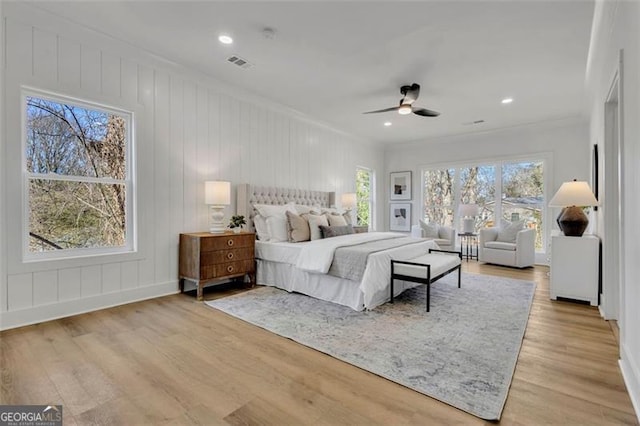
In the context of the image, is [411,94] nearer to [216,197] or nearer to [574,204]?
[574,204]

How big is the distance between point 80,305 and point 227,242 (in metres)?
1.59

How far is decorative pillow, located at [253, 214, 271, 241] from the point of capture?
15.0 feet

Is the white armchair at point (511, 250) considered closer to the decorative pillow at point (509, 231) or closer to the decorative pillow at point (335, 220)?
the decorative pillow at point (509, 231)

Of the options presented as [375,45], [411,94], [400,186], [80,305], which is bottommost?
[80,305]

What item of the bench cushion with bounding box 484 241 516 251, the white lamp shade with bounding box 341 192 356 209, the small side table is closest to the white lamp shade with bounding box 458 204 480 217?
the small side table

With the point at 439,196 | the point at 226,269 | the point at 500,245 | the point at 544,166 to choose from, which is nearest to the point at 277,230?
the point at 226,269

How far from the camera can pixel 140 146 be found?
3.56 meters

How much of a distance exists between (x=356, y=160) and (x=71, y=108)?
17.7ft

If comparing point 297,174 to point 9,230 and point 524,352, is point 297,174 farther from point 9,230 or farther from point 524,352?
point 524,352

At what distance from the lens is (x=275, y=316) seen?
3.08m

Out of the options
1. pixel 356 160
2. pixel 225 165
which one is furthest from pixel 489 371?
pixel 356 160

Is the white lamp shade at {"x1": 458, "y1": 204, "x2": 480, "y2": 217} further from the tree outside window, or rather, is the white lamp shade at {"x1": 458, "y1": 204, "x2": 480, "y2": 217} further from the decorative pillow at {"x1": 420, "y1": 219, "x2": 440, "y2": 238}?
the tree outside window

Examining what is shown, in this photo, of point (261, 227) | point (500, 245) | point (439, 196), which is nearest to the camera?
point (261, 227)

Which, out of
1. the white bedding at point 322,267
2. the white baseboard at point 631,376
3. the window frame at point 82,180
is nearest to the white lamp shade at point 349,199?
the white bedding at point 322,267
